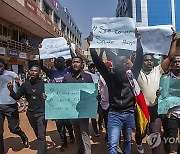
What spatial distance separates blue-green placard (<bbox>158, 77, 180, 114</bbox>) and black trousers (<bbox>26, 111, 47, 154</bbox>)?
5.92 feet

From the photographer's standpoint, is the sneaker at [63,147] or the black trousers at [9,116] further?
the sneaker at [63,147]

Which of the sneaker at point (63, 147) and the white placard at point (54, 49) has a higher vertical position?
the white placard at point (54, 49)

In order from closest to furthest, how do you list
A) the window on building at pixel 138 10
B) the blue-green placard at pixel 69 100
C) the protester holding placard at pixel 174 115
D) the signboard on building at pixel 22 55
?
the protester holding placard at pixel 174 115, the blue-green placard at pixel 69 100, the signboard on building at pixel 22 55, the window on building at pixel 138 10

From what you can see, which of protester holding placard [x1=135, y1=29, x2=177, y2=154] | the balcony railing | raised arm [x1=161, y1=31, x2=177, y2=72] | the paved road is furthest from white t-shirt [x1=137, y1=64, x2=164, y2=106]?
the balcony railing

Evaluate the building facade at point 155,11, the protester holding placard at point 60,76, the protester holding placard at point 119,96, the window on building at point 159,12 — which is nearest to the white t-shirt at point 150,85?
the protester holding placard at point 119,96

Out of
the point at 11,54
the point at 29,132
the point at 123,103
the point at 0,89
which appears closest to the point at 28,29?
the point at 11,54

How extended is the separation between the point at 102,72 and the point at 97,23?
64 centimetres

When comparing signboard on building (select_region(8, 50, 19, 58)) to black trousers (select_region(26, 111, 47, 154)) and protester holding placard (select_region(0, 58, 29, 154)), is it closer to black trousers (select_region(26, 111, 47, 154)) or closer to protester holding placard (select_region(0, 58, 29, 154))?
protester holding placard (select_region(0, 58, 29, 154))

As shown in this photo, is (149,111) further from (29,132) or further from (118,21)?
(29,132)

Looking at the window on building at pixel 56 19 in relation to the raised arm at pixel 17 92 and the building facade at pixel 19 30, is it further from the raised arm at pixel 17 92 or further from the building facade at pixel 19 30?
the raised arm at pixel 17 92

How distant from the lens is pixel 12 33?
23.6 metres

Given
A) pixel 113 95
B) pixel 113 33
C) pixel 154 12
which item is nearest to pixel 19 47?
pixel 113 33

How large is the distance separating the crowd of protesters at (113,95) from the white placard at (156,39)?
0.27 ft

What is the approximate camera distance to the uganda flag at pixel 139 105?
3.85 meters
